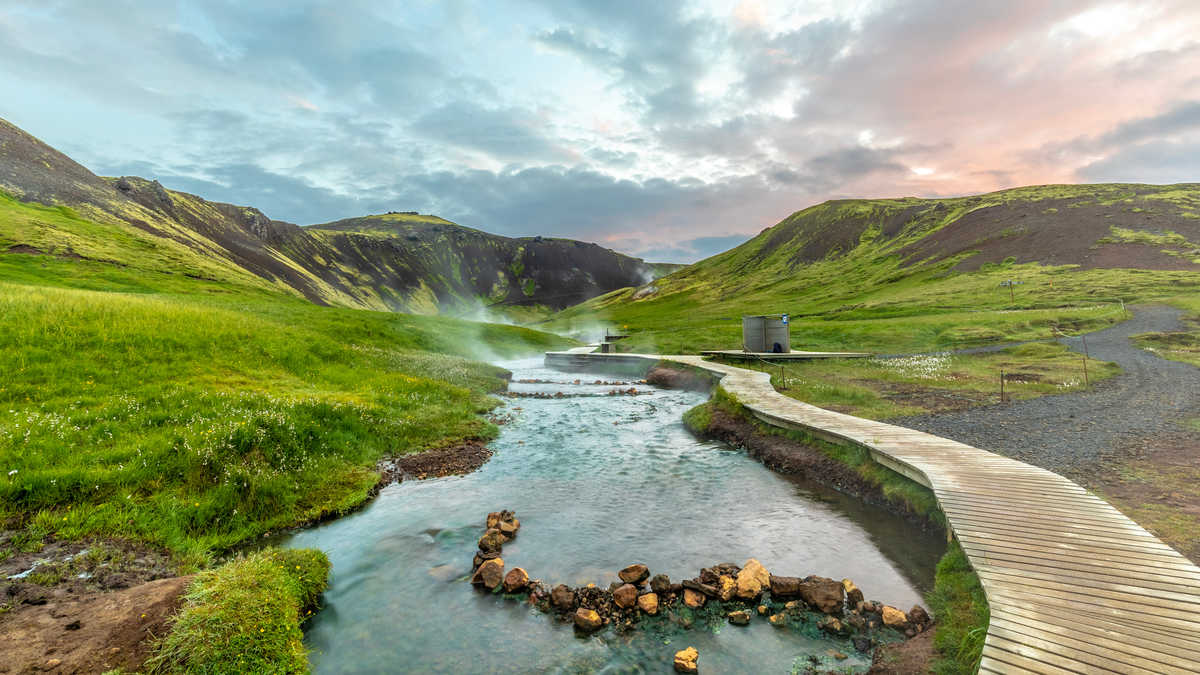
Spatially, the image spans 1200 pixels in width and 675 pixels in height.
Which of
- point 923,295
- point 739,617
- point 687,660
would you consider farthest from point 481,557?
point 923,295

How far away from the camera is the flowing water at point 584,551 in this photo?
Answer: 8.20 meters

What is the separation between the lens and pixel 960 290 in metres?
92.3

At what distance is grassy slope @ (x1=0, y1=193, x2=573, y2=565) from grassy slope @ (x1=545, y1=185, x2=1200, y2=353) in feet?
150

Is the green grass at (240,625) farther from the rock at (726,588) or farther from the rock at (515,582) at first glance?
the rock at (726,588)

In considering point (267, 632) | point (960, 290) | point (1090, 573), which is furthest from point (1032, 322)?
point (267, 632)

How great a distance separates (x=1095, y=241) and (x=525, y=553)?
153 meters

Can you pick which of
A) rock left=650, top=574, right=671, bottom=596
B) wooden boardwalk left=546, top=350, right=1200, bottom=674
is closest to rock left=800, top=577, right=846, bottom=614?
wooden boardwalk left=546, top=350, right=1200, bottom=674

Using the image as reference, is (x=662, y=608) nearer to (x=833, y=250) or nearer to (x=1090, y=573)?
(x=1090, y=573)

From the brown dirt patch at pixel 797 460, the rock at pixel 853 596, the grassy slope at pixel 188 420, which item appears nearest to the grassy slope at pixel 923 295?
the brown dirt patch at pixel 797 460

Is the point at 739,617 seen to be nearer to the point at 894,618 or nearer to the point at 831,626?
the point at 831,626

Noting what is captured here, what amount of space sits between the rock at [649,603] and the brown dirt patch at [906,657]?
372 centimetres

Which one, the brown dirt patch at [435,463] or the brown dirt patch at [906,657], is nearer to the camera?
the brown dirt patch at [906,657]

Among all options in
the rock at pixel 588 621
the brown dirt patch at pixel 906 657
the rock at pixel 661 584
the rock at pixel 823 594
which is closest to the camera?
the brown dirt patch at pixel 906 657

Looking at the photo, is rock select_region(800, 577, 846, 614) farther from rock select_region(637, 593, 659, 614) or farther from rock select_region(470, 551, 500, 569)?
rock select_region(470, 551, 500, 569)
